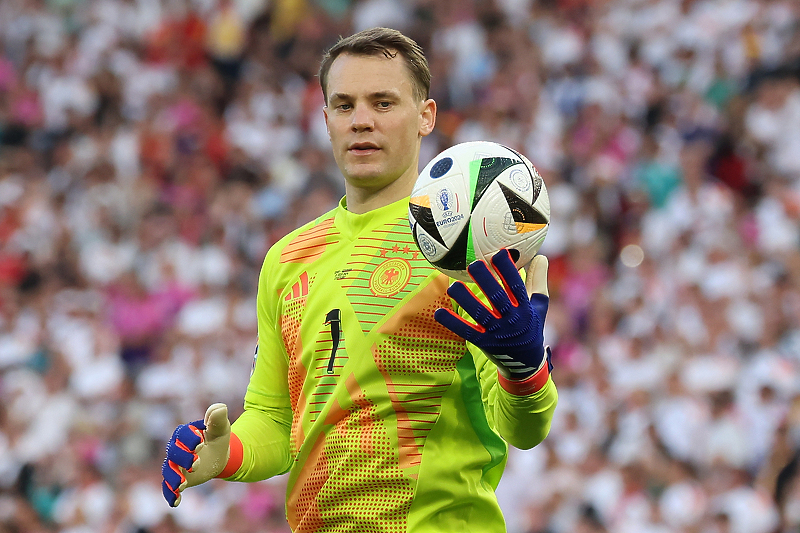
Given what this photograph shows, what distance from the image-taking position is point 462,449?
3424mm

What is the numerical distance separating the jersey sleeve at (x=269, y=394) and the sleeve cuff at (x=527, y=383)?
1.03m

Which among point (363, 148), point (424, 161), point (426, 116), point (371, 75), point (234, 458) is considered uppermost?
point (424, 161)

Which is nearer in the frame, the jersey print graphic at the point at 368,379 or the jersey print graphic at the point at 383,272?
the jersey print graphic at the point at 368,379

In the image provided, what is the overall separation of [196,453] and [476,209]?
45.7 inches

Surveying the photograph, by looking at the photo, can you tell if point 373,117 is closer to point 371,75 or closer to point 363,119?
point 363,119

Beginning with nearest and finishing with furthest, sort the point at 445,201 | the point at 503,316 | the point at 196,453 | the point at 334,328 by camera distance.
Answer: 1. the point at 503,316
2. the point at 445,201
3. the point at 196,453
4. the point at 334,328

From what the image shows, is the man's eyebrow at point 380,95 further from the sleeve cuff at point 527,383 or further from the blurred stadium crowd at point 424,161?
the blurred stadium crowd at point 424,161

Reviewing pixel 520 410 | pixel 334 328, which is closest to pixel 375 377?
pixel 334 328

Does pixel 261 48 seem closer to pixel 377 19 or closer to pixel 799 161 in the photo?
pixel 377 19

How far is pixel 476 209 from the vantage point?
3.12 meters

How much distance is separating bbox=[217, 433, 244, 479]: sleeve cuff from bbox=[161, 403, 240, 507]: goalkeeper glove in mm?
18

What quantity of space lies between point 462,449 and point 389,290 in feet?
1.87

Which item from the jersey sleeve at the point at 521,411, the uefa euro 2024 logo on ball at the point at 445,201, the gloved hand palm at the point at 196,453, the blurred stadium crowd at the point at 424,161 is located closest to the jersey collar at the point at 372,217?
the uefa euro 2024 logo on ball at the point at 445,201

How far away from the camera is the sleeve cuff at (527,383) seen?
3.03 meters
